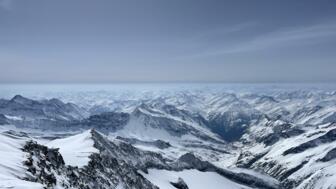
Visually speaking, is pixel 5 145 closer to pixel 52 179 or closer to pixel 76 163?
pixel 52 179

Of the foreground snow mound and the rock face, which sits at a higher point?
the foreground snow mound

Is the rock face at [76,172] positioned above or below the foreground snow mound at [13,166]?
below

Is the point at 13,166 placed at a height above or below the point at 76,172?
above

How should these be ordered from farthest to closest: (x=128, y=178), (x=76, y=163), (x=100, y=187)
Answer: (x=128, y=178)
(x=76, y=163)
(x=100, y=187)

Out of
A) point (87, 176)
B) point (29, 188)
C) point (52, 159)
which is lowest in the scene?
point (87, 176)

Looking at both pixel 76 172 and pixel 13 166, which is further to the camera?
pixel 76 172

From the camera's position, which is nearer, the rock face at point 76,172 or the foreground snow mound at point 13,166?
the foreground snow mound at point 13,166

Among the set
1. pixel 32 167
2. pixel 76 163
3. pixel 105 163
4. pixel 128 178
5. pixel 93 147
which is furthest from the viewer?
pixel 93 147

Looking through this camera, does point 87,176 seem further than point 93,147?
No

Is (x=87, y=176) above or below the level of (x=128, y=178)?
above

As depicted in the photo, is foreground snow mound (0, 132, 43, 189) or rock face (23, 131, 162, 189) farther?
rock face (23, 131, 162, 189)

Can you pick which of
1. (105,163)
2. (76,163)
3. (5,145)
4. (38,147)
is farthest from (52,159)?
Answer: (105,163)
